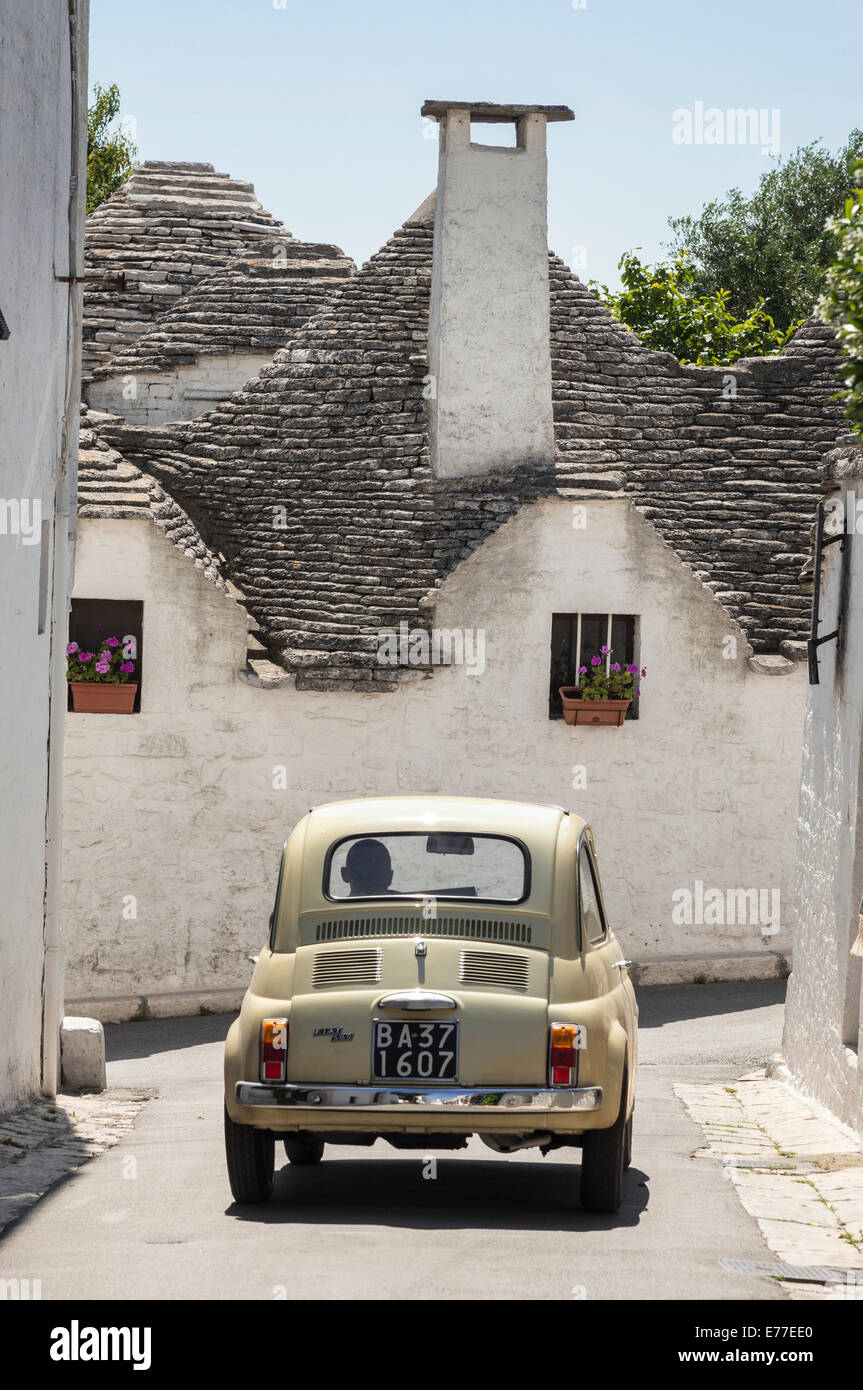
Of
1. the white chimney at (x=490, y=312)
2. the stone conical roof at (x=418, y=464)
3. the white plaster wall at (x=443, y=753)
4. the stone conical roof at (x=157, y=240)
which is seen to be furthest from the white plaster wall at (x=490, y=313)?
the stone conical roof at (x=157, y=240)

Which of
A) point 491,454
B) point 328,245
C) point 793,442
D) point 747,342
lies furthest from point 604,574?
point 747,342

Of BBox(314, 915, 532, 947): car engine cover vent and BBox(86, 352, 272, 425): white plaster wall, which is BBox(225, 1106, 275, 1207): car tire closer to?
BBox(314, 915, 532, 947): car engine cover vent

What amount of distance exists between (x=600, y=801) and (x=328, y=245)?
10630mm

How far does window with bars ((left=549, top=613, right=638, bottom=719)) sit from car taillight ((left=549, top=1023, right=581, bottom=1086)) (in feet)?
36.7

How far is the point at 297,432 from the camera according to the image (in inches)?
774

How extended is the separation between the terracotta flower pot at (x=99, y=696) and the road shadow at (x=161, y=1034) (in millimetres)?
3040

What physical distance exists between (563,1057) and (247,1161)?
139 centimetres

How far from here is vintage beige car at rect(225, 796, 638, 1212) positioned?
6.84 m

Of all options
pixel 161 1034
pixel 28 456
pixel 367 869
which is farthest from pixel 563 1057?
pixel 161 1034

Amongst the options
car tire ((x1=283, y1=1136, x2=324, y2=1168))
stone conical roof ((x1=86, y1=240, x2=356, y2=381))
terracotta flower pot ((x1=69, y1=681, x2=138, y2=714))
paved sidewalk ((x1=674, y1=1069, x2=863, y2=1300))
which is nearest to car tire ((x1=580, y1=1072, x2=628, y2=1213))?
paved sidewalk ((x1=674, y1=1069, x2=863, y2=1300))

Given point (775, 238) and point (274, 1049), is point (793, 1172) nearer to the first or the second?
point (274, 1049)

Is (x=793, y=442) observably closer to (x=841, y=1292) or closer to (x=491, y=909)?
(x=491, y=909)

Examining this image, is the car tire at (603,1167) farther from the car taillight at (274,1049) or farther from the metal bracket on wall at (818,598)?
the metal bracket on wall at (818,598)
